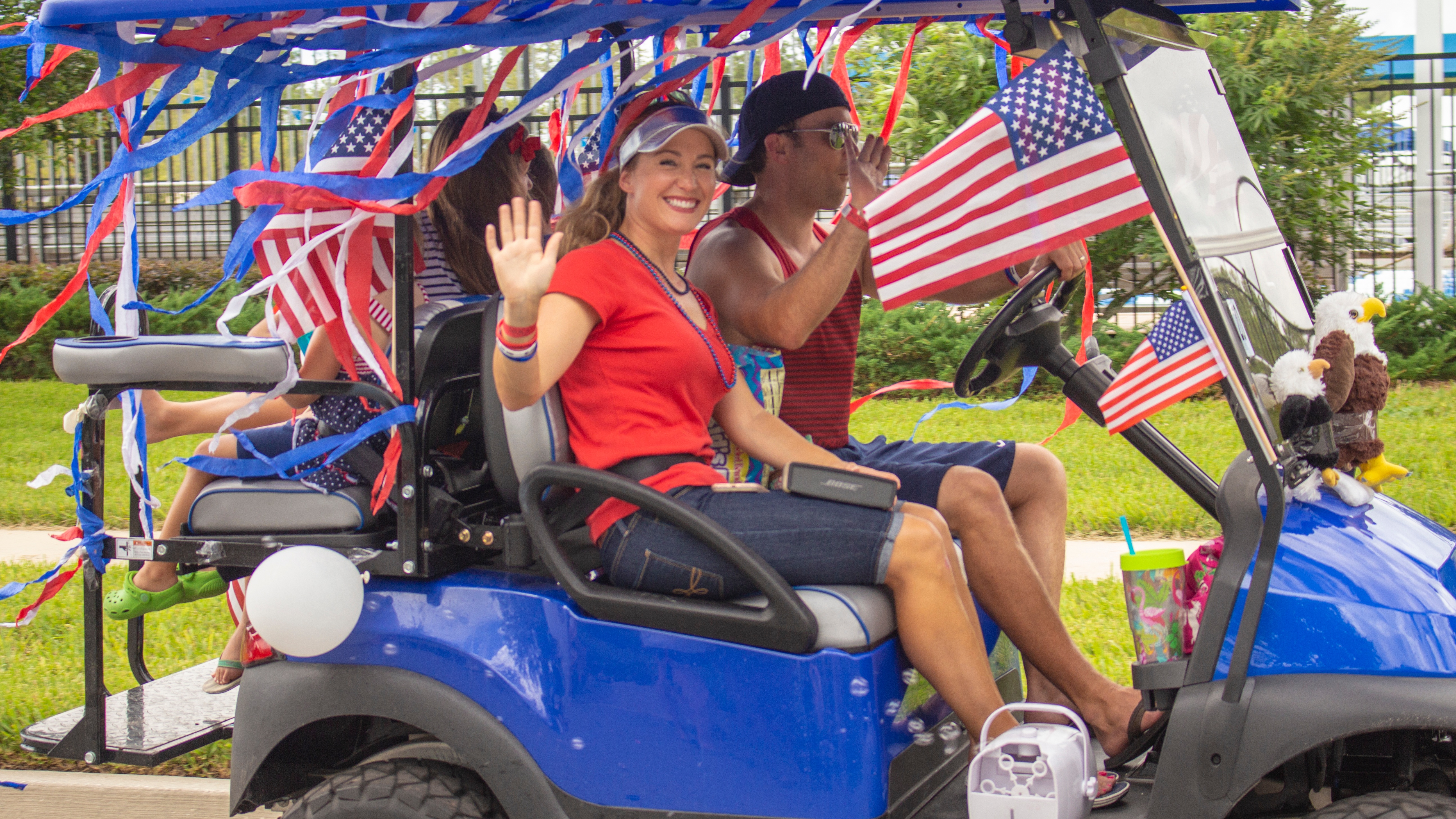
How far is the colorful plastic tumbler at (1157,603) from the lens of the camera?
2.18 m

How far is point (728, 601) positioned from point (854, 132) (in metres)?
1.17

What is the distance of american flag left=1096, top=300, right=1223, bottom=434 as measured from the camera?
6.51ft

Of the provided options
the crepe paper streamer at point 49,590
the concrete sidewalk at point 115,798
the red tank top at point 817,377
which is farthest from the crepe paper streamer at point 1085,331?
the concrete sidewalk at point 115,798

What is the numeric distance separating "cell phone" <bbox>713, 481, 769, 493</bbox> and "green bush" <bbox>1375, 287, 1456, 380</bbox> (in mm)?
6449

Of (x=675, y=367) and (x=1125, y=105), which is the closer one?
(x=1125, y=105)

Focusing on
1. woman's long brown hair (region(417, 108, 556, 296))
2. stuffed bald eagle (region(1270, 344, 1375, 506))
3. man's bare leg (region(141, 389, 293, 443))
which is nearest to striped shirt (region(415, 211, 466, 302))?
woman's long brown hair (region(417, 108, 556, 296))

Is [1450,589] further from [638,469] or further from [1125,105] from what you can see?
[638,469]

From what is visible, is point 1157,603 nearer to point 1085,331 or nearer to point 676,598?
point 676,598

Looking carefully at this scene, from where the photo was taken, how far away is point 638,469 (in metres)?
2.39

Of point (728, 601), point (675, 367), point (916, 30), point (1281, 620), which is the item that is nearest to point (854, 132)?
point (916, 30)

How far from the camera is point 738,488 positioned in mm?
2387

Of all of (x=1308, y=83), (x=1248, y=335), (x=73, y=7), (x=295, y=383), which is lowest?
(x=295, y=383)

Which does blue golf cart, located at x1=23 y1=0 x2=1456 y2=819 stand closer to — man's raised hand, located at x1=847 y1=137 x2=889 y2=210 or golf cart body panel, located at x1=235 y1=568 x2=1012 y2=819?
golf cart body panel, located at x1=235 y1=568 x2=1012 y2=819

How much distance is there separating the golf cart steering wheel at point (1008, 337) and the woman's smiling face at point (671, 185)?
2.27 ft
